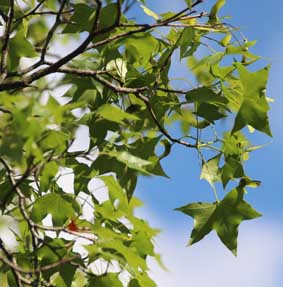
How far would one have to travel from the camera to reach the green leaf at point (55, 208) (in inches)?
78.4

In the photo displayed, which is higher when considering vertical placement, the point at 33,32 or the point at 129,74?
the point at 33,32

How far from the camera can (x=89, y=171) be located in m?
2.01

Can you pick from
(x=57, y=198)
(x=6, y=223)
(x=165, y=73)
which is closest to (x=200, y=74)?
(x=165, y=73)

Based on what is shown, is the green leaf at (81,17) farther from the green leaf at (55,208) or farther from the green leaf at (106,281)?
the green leaf at (106,281)

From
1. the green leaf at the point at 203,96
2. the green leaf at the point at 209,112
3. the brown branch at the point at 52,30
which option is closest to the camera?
the brown branch at the point at 52,30

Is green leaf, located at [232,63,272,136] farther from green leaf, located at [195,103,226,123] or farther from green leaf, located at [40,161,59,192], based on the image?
green leaf, located at [40,161,59,192]

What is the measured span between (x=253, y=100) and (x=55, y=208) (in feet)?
2.09

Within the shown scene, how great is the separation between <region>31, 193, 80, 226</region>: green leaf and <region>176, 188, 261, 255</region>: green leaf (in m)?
0.32

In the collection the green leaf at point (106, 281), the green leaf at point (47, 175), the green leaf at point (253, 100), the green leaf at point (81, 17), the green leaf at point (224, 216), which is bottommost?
the green leaf at point (106, 281)

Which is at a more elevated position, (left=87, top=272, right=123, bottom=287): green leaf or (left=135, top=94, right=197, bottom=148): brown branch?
(left=135, top=94, right=197, bottom=148): brown branch

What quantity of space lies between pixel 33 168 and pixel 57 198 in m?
0.56

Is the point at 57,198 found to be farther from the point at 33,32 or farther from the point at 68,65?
the point at 33,32

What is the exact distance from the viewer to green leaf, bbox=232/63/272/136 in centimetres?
178

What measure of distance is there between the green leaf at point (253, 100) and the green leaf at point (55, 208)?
1.81 ft
